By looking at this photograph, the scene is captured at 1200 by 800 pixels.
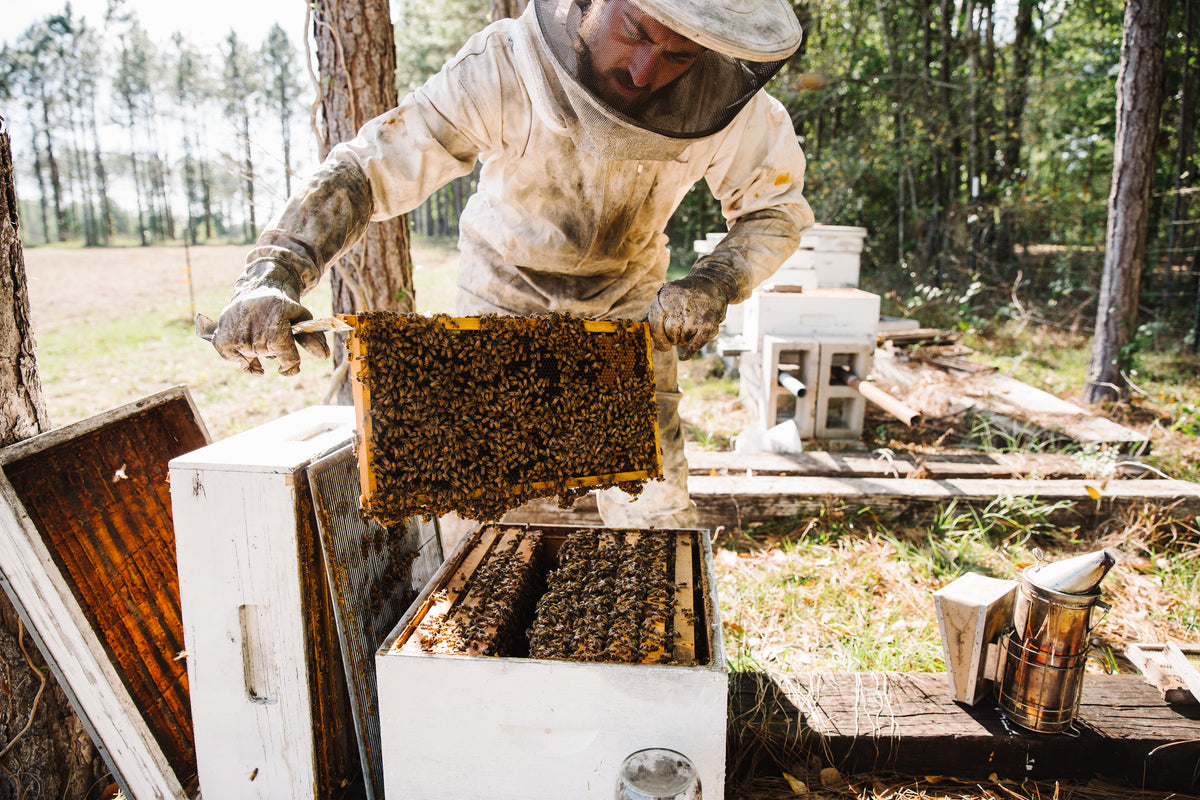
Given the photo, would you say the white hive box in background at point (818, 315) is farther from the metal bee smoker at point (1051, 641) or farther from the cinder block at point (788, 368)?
the metal bee smoker at point (1051, 641)

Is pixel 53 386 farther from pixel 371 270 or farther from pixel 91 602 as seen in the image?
pixel 91 602

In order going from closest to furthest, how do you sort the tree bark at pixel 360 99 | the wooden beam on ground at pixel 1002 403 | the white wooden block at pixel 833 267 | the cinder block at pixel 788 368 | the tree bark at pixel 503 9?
the tree bark at pixel 360 99 < the tree bark at pixel 503 9 < the wooden beam on ground at pixel 1002 403 < the cinder block at pixel 788 368 < the white wooden block at pixel 833 267

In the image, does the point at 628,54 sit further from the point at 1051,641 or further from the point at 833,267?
the point at 833,267

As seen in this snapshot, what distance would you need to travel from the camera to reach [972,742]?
213cm

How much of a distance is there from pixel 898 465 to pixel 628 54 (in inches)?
128

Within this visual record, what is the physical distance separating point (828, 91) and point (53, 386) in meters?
12.0

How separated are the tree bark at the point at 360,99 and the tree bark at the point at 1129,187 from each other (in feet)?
18.6

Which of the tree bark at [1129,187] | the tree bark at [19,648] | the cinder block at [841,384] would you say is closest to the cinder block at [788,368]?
the cinder block at [841,384]

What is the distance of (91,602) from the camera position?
1702 millimetres

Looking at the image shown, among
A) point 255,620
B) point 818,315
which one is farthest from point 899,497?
point 255,620

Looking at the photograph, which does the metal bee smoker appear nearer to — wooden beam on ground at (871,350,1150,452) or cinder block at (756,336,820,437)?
cinder block at (756,336,820,437)

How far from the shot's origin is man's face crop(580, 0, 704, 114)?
1613 millimetres

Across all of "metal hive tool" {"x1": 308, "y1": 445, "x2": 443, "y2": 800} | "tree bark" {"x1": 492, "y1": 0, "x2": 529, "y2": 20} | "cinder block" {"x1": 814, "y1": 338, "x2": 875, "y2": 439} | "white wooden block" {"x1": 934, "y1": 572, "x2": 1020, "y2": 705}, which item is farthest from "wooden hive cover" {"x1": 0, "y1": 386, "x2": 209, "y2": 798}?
"cinder block" {"x1": 814, "y1": 338, "x2": 875, "y2": 439}

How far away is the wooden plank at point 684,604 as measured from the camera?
1.51 m
